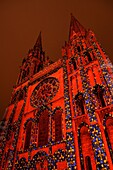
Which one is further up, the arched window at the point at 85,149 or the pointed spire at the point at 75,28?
the pointed spire at the point at 75,28

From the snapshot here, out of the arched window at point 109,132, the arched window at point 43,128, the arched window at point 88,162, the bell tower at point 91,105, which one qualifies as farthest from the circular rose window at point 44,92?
the arched window at point 88,162

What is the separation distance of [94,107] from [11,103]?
12.5m

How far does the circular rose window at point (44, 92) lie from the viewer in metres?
14.4

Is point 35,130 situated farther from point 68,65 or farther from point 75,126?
point 68,65

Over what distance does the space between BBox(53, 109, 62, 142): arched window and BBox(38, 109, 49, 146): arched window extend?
102cm

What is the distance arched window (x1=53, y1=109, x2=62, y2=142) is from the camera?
11.0 m

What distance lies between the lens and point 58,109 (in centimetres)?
1256

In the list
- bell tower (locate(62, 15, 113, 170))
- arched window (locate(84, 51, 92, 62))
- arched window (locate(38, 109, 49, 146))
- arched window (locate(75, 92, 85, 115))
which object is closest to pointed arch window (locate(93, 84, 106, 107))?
bell tower (locate(62, 15, 113, 170))

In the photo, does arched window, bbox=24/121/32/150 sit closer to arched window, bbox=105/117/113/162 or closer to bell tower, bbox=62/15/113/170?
bell tower, bbox=62/15/113/170

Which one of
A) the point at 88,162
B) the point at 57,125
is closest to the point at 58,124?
the point at 57,125

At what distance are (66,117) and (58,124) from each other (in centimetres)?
127

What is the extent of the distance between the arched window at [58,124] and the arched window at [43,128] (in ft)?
3.36

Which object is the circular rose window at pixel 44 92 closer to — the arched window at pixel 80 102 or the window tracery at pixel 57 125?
the window tracery at pixel 57 125

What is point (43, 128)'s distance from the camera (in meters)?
12.7
